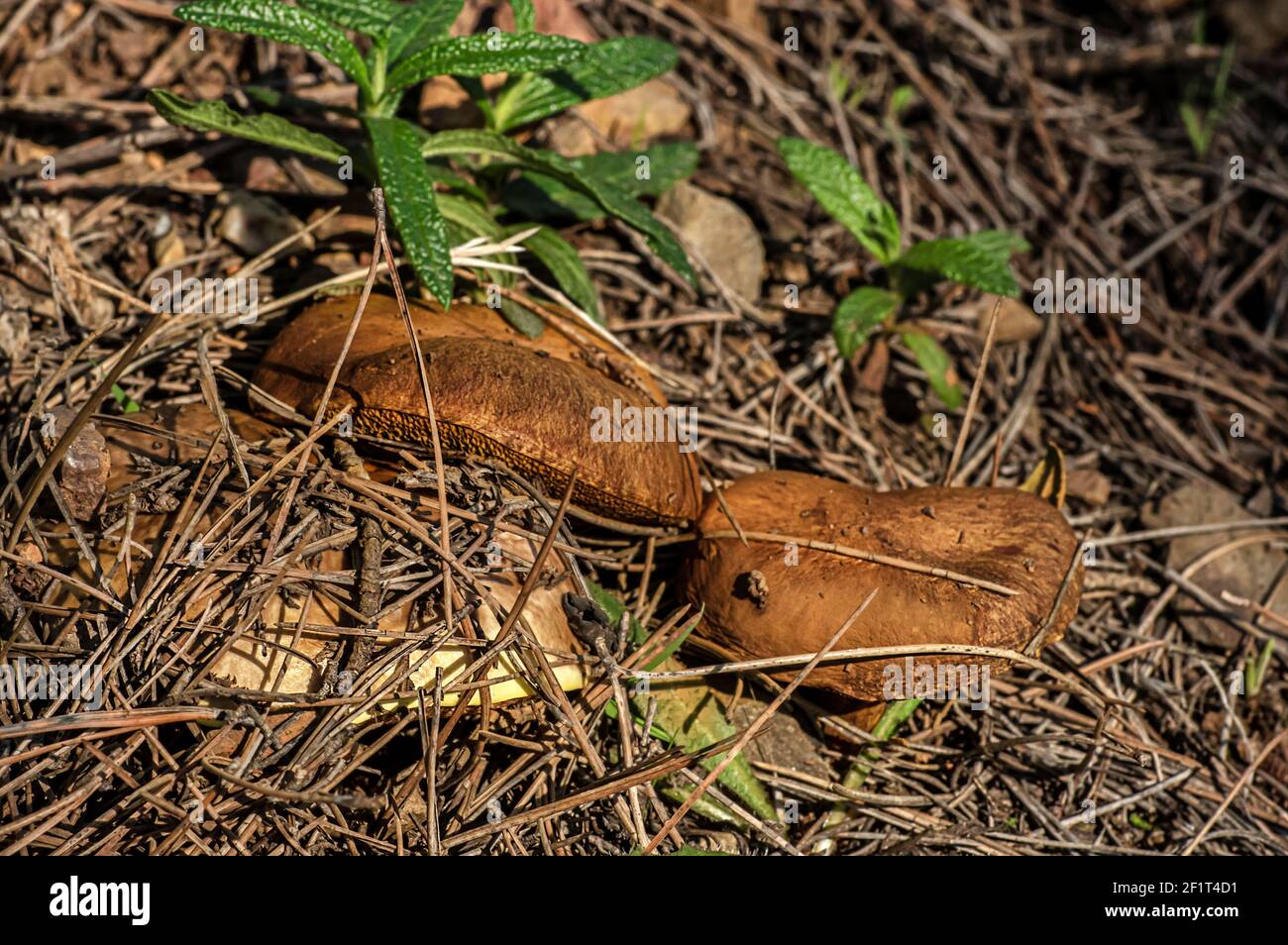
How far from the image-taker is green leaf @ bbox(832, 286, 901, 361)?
9.96 ft

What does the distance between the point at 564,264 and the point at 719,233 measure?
731mm

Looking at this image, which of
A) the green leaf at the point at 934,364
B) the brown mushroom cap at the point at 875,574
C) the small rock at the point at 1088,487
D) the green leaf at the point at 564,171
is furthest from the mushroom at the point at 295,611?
the small rock at the point at 1088,487

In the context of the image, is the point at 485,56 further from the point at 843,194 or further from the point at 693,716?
the point at 693,716

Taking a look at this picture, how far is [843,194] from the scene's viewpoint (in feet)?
10.8

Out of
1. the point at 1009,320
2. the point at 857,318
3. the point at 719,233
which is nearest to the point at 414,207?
the point at 719,233

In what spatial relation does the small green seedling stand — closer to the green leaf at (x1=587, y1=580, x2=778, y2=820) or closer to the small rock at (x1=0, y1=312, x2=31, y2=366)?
the green leaf at (x1=587, y1=580, x2=778, y2=820)

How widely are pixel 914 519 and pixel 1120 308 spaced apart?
1914 millimetres

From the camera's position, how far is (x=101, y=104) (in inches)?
123

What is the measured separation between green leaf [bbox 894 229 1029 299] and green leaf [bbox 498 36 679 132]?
3.25 ft

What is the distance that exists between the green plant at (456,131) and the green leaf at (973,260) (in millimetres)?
797

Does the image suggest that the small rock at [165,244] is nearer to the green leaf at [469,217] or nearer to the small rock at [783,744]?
the green leaf at [469,217]

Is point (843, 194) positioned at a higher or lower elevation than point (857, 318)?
higher
